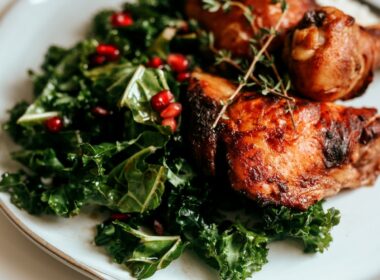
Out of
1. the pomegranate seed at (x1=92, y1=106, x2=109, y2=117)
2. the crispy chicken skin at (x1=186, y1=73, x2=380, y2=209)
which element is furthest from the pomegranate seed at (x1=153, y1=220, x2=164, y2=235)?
the pomegranate seed at (x1=92, y1=106, x2=109, y2=117)

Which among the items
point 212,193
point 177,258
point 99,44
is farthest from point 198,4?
point 177,258

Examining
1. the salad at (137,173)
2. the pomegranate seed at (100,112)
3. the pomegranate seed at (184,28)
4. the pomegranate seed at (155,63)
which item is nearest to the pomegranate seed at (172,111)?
the salad at (137,173)

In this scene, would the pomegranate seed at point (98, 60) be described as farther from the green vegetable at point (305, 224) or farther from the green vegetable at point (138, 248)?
the green vegetable at point (305, 224)

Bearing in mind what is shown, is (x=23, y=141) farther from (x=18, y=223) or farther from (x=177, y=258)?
(x=177, y=258)

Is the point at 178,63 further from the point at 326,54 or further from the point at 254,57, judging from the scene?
the point at 326,54

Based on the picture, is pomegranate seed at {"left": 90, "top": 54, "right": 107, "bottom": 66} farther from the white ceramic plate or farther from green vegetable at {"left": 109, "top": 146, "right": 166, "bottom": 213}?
green vegetable at {"left": 109, "top": 146, "right": 166, "bottom": 213}
